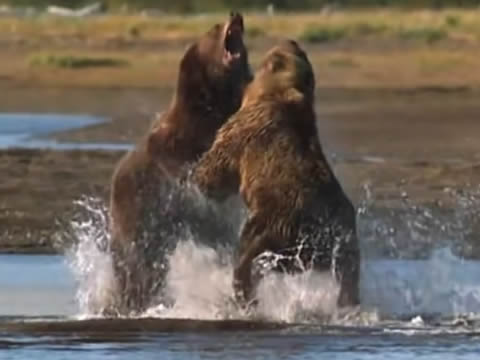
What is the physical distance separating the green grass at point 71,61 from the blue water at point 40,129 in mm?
9394

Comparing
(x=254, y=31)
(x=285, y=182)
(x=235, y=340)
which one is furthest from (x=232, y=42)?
(x=254, y=31)

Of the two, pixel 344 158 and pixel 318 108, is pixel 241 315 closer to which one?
pixel 344 158

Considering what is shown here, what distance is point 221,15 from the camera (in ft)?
191

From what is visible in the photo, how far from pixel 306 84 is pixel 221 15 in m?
48.7

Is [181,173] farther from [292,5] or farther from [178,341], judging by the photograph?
[292,5]

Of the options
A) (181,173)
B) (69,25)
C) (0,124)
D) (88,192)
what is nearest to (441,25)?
(69,25)

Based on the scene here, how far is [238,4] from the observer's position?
6438cm

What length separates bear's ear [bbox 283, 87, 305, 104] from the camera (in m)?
9.69

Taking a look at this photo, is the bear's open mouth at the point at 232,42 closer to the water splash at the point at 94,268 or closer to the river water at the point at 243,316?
the river water at the point at 243,316

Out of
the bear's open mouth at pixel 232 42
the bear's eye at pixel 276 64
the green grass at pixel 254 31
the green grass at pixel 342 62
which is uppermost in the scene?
the bear's open mouth at pixel 232 42

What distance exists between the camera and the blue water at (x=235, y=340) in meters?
9.10

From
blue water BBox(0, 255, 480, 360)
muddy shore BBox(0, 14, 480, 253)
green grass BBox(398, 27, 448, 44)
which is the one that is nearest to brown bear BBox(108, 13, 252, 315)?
blue water BBox(0, 255, 480, 360)

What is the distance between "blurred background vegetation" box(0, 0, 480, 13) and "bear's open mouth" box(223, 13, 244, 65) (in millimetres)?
50194

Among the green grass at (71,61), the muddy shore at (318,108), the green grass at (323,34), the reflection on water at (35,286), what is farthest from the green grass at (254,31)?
the reflection on water at (35,286)
